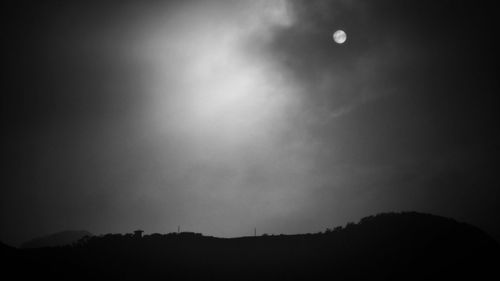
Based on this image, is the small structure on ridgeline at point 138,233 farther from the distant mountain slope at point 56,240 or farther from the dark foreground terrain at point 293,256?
the distant mountain slope at point 56,240

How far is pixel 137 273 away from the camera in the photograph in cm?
3547

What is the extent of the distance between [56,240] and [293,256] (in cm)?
15097

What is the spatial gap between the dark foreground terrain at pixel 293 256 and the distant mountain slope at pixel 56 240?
12710 cm

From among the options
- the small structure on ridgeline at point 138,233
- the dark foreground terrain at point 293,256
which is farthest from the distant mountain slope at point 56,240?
the dark foreground terrain at point 293,256

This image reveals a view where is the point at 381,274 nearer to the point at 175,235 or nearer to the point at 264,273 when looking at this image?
the point at 264,273

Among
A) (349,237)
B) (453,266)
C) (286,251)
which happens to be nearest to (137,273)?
(286,251)

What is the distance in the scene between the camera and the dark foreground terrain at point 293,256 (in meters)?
32.8

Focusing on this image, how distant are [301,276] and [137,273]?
18206 millimetres

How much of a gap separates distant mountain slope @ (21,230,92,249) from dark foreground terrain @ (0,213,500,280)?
417ft

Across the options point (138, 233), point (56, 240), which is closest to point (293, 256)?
point (138, 233)

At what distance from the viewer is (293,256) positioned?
3850 centimetres

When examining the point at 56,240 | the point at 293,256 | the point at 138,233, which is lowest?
the point at 293,256

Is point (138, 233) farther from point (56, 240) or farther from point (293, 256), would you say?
point (56, 240)

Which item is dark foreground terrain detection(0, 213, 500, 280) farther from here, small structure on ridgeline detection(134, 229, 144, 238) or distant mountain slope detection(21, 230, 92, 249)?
distant mountain slope detection(21, 230, 92, 249)
